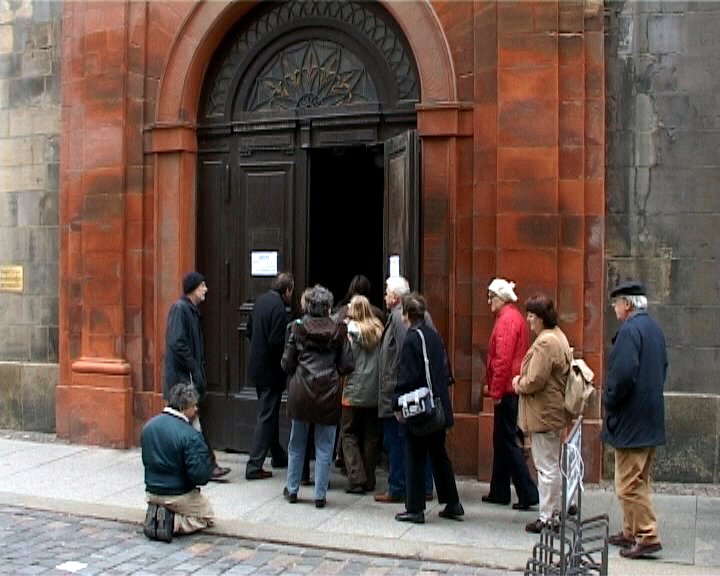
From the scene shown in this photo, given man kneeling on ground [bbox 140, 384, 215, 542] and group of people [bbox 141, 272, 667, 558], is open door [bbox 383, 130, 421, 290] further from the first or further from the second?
man kneeling on ground [bbox 140, 384, 215, 542]

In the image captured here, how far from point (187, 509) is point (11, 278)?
5.83 meters

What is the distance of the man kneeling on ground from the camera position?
7.47 metres

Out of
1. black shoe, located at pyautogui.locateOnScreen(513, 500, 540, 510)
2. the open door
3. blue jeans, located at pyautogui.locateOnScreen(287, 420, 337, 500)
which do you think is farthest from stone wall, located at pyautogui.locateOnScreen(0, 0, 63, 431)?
black shoe, located at pyautogui.locateOnScreen(513, 500, 540, 510)

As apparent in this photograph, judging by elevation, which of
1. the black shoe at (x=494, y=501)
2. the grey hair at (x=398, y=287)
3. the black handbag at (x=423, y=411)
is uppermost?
the grey hair at (x=398, y=287)

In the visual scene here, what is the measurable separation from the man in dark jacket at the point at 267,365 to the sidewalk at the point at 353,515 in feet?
0.96

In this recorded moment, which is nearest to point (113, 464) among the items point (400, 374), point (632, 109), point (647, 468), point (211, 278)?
point (211, 278)

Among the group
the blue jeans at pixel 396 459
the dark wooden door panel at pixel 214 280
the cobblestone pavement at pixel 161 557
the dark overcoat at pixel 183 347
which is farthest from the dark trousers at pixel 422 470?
the dark wooden door panel at pixel 214 280

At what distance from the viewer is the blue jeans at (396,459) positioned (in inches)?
346

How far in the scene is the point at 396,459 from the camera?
8836 millimetres

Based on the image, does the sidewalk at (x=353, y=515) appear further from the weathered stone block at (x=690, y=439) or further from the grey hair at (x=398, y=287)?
the grey hair at (x=398, y=287)

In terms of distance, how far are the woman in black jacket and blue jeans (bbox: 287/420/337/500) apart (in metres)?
0.77

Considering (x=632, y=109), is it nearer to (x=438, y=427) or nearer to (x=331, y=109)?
(x=331, y=109)

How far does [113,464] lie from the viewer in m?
10.3

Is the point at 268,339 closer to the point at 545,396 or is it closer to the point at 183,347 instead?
the point at 183,347
